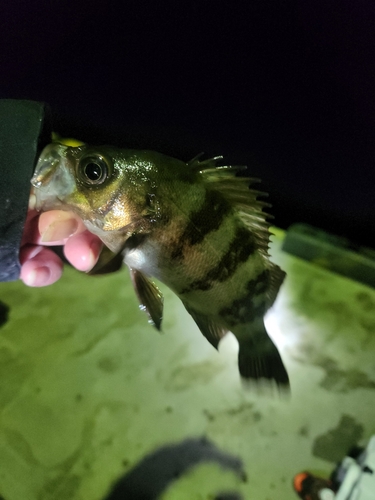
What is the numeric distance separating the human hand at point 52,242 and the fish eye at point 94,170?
0.50ft

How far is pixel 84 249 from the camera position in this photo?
1.00 metres

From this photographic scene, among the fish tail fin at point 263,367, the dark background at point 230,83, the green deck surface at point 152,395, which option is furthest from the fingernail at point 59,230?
the dark background at point 230,83

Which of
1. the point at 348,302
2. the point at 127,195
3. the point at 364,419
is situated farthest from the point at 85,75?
the point at 364,419

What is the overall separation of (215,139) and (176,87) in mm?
322

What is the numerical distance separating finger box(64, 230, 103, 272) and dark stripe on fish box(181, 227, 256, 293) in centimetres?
29

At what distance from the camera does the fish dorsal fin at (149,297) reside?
83cm

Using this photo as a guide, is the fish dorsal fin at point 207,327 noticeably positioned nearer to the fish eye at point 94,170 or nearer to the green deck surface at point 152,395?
the fish eye at point 94,170

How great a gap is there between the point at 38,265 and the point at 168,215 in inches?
20.4

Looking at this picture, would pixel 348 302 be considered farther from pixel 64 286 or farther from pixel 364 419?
pixel 64 286

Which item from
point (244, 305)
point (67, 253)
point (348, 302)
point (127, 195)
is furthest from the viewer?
point (348, 302)

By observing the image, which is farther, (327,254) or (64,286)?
(327,254)

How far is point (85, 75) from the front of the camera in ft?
6.49

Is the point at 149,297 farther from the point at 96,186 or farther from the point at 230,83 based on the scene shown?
the point at 230,83

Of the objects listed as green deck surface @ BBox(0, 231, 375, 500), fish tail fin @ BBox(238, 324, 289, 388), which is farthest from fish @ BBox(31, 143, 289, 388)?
green deck surface @ BBox(0, 231, 375, 500)
